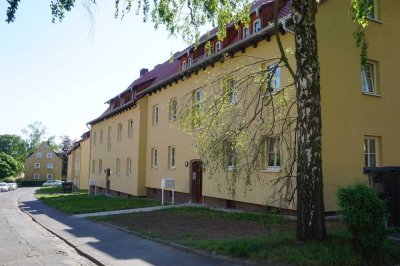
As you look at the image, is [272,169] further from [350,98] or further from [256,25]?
[256,25]

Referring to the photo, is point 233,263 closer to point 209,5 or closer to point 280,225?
point 280,225

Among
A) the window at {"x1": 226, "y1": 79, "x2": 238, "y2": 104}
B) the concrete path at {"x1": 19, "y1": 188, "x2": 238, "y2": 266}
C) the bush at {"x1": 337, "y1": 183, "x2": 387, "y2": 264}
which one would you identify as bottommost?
the concrete path at {"x1": 19, "y1": 188, "x2": 238, "y2": 266}

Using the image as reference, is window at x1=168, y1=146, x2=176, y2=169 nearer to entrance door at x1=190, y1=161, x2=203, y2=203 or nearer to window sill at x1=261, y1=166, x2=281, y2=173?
entrance door at x1=190, y1=161, x2=203, y2=203

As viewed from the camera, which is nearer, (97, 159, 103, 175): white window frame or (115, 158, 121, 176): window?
(115, 158, 121, 176): window

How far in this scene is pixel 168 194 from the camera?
24.6 meters

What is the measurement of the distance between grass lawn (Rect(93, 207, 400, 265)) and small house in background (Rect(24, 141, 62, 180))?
87.6m

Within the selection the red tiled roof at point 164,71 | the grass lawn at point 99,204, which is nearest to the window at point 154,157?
the grass lawn at point 99,204

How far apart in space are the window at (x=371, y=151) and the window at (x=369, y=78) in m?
1.80

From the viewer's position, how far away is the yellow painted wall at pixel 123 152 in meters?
28.0

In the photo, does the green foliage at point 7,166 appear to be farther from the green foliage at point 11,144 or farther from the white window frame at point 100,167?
the white window frame at point 100,167

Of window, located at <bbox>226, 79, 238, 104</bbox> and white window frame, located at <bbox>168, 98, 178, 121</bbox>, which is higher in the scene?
white window frame, located at <bbox>168, 98, 178, 121</bbox>

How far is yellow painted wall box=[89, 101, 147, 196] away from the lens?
28.0 meters

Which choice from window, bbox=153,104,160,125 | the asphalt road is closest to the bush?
the asphalt road

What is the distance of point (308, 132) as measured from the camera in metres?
8.65
